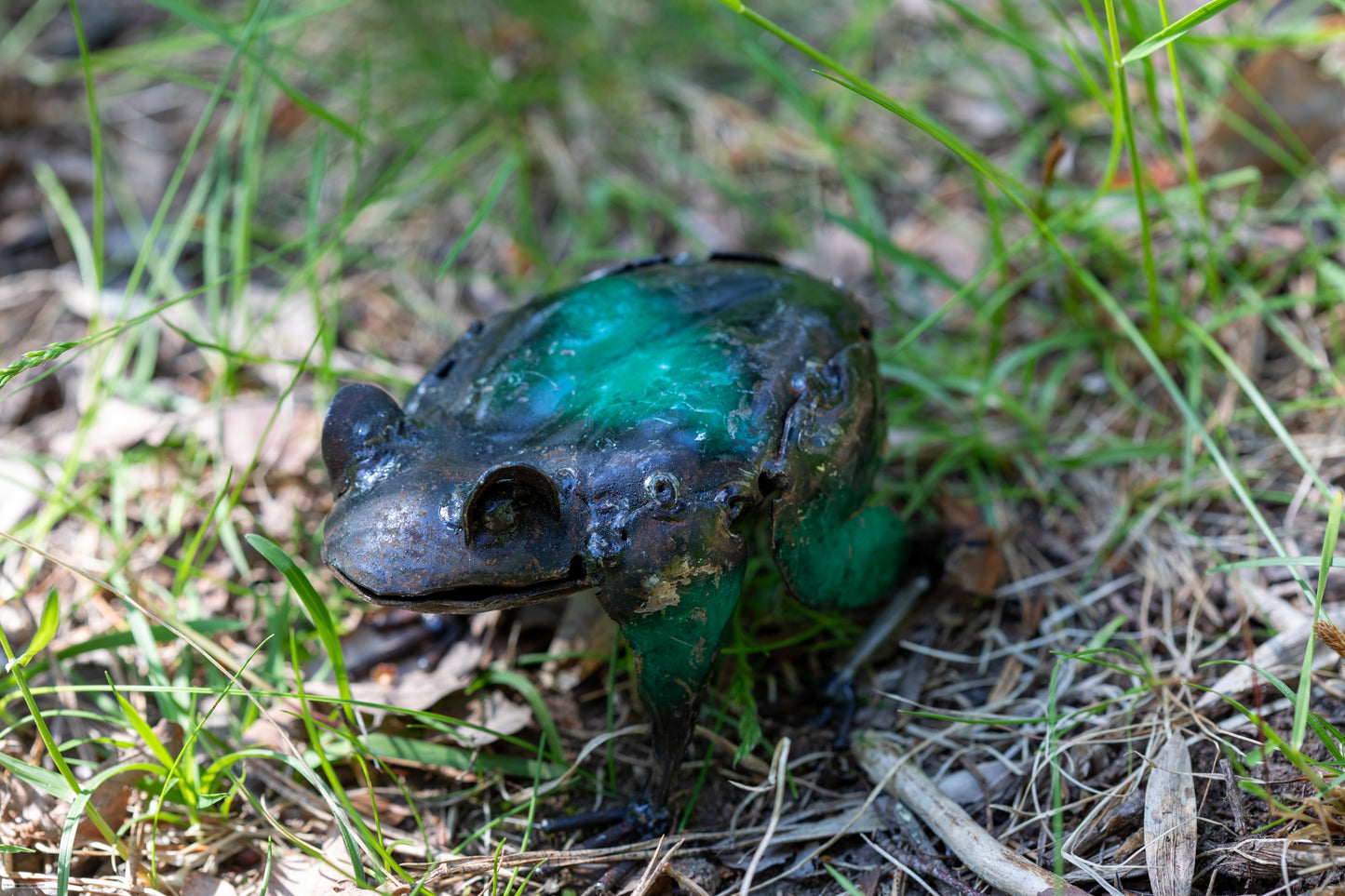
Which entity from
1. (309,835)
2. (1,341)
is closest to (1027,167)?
(309,835)

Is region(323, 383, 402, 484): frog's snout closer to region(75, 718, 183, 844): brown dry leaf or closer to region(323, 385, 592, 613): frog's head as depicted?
region(323, 385, 592, 613): frog's head

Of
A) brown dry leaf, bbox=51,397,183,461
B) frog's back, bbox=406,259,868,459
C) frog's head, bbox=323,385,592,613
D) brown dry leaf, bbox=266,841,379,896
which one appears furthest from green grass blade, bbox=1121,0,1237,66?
brown dry leaf, bbox=51,397,183,461

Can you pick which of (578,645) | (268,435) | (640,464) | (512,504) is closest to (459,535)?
(512,504)

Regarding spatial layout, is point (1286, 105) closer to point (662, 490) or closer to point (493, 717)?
point (662, 490)

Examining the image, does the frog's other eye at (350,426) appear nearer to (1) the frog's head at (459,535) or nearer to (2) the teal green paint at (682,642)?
(1) the frog's head at (459,535)

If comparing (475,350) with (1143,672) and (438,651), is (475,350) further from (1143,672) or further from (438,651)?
(1143,672)

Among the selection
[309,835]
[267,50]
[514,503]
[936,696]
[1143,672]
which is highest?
[267,50]

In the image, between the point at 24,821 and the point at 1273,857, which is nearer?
the point at 1273,857
